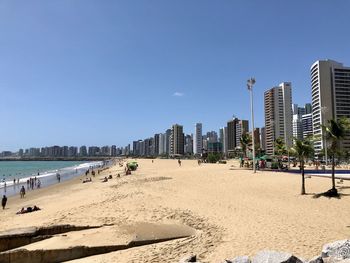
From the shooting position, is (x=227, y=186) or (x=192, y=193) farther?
(x=227, y=186)

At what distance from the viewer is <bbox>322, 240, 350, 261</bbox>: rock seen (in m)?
6.77

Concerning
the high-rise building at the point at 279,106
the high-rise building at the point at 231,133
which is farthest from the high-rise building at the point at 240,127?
the high-rise building at the point at 279,106

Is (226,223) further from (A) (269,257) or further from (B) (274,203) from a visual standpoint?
(A) (269,257)

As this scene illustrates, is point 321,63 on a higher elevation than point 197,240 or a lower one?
higher

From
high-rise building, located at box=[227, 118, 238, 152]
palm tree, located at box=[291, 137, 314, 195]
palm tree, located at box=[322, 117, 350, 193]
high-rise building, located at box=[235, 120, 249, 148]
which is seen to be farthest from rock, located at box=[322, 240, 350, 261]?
high-rise building, located at box=[227, 118, 238, 152]

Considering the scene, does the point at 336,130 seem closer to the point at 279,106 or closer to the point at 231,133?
the point at 279,106

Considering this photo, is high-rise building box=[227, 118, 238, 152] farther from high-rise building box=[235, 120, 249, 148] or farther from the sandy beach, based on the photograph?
the sandy beach

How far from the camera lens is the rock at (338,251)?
677cm

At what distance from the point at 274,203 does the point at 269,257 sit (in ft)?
39.8

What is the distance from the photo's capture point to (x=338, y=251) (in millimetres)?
6949

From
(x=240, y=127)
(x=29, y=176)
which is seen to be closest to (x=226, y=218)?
(x=29, y=176)

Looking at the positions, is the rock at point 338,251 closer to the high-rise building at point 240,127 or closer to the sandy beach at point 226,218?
the sandy beach at point 226,218

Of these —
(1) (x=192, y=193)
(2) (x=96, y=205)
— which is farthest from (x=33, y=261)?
(1) (x=192, y=193)

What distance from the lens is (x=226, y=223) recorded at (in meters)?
14.0
